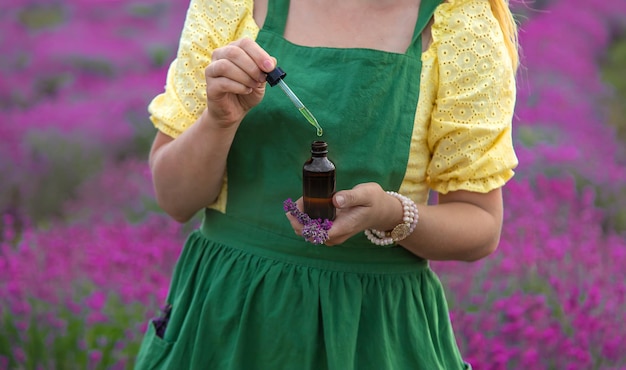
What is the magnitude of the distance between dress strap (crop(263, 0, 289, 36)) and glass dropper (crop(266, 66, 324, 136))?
8.0 inches

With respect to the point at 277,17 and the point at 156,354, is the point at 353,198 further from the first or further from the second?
the point at 156,354

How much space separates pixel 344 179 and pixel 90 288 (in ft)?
A: 6.59

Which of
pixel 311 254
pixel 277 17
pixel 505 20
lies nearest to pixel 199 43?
pixel 277 17

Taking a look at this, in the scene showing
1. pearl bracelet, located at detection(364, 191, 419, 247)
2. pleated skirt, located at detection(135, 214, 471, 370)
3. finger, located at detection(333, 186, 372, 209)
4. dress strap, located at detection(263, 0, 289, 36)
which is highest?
dress strap, located at detection(263, 0, 289, 36)

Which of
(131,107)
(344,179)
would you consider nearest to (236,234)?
(344,179)

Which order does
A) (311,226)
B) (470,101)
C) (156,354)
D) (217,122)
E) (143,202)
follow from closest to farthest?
(311,226) → (217,122) → (470,101) → (156,354) → (143,202)

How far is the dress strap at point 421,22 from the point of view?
6.07ft

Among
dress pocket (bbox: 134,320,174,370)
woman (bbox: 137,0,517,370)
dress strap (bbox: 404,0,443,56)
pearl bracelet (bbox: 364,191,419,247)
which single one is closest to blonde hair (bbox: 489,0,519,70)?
woman (bbox: 137,0,517,370)

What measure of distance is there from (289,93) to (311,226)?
26 centimetres

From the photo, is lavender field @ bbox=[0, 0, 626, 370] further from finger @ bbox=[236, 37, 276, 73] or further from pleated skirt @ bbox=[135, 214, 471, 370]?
finger @ bbox=[236, 37, 276, 73]

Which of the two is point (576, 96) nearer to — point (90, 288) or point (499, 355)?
point (499, 355)

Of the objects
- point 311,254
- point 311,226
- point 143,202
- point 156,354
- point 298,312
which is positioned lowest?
point 143,202

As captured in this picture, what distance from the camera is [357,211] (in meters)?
1.66

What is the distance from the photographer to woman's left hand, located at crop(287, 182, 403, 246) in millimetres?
1630
